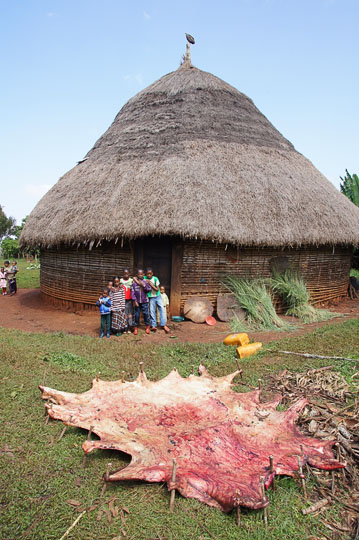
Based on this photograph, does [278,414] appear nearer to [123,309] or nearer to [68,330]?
[123,309]

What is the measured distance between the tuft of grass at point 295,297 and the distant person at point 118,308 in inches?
146

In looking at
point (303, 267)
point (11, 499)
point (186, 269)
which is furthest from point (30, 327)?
point (303, 267)

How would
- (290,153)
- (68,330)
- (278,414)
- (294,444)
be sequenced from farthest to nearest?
(290,153) < (68,330) < (278,414) < (294,444)

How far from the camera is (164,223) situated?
7.49 meters

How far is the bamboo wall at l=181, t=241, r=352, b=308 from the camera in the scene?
8.05m

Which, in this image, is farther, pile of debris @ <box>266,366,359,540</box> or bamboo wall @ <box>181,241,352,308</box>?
bamboo wall @ <box>181,241,352,308</box>

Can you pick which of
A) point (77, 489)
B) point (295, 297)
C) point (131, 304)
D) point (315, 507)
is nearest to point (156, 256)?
point (131, 304)

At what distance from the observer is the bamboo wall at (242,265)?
317 inches

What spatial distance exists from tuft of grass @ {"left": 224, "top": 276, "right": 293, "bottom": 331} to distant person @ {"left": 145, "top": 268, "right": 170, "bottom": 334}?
1467mm

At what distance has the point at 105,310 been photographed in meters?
6.64

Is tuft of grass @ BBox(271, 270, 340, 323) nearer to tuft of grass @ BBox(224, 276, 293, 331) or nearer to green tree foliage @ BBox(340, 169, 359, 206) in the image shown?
tuft of grass @ BBox(224, 276, 293, 331)

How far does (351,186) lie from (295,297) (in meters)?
8.05

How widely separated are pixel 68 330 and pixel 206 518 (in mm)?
5609

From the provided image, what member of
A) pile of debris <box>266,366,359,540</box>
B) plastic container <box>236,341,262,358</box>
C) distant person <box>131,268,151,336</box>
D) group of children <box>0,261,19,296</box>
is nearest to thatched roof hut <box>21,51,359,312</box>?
distant person <box>131,268,151,336</box>
